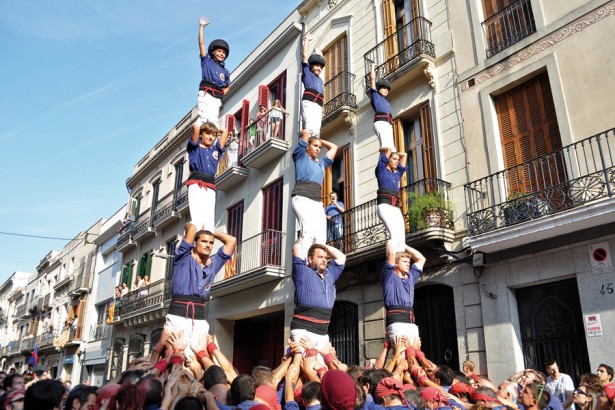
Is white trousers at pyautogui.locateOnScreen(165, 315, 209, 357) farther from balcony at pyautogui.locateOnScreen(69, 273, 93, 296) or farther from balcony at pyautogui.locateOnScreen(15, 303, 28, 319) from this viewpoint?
balcony at pyautogui.locateOnScreen(15, 303, 28, 319)

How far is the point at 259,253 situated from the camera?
15.3 m

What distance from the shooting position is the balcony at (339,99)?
1370 centimetres

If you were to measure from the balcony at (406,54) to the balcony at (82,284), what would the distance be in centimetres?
2299

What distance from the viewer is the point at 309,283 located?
19.0 feet

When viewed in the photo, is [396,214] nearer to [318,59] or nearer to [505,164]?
[318,59]

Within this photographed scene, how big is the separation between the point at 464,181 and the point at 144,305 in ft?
48.3

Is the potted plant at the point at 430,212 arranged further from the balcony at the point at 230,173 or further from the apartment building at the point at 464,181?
the balcony at the point at 230,173

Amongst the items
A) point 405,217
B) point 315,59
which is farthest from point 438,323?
point 315,59

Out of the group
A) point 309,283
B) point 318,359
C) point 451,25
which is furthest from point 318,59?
point 451,25

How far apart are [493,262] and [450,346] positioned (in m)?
1.92

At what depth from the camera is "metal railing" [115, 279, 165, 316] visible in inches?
799

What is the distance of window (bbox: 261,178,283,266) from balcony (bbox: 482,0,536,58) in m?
7.17

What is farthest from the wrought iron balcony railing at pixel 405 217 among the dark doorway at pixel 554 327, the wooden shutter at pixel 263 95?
the wooden shutter at pixel 263 95

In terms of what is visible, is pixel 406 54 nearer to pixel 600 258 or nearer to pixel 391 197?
pixel 391 197
